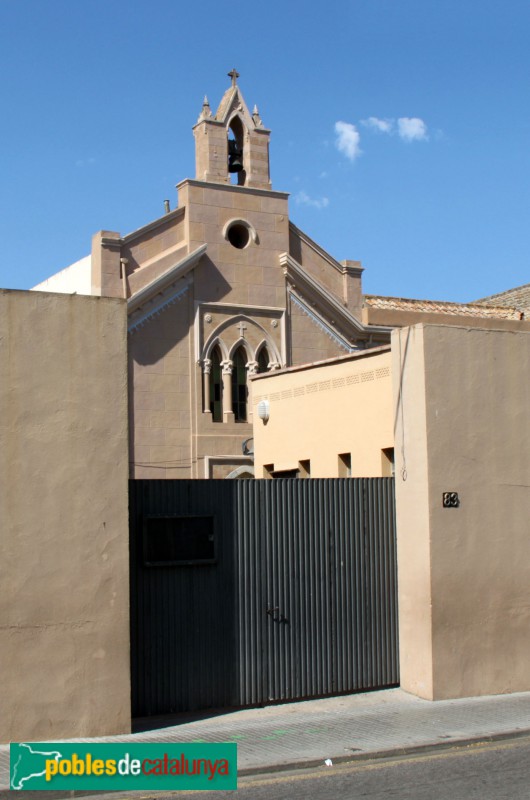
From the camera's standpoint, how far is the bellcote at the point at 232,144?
2958 centimetres

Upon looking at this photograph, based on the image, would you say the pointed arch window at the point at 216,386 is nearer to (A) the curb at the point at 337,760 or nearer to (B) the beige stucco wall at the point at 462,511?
(B) the beige stucco wall at the point at 462,511

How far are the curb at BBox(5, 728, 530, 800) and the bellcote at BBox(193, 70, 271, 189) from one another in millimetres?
21497

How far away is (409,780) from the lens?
8.68 meters

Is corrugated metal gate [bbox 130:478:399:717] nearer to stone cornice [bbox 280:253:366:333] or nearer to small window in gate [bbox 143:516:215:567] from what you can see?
small window in gate [bbox 143:516:215:567]

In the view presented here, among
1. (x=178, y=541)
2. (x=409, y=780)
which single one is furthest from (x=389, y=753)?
(x=178, y=541)

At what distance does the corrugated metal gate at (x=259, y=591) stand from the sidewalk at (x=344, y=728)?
314 millimetres

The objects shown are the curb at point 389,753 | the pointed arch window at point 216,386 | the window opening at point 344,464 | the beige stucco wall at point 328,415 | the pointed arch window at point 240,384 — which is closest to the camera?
the curb at point 389,753

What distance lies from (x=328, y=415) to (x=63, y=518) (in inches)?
234

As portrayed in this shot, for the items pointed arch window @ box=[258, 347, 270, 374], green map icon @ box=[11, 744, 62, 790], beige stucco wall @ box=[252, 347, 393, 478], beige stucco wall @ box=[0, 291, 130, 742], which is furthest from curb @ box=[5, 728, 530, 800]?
pointed arch window @ box=[258, 347, 270, 374]

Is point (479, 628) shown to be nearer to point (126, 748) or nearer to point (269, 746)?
point (269, 746)

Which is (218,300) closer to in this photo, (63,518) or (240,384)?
(240,384)

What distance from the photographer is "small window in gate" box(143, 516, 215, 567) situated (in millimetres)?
10938

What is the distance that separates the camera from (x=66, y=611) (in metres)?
9.95

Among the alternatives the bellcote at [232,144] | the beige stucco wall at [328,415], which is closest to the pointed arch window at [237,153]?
the bellcote at [232,144]
